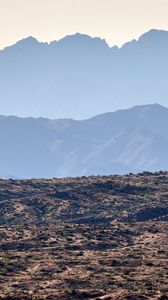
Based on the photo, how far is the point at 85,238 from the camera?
8700 cm

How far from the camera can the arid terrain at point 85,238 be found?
200 ft

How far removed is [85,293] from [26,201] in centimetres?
6149

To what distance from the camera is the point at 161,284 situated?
61.1 meters

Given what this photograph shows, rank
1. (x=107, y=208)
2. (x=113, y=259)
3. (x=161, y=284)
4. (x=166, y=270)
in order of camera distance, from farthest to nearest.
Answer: (x=107, y=208) < (x=113, y=259) < (x=166, y=270) < (x=161, y=284)

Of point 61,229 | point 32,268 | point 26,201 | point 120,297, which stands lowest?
point 120,297

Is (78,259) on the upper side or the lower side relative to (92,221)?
lower

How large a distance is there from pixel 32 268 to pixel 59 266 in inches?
95.2

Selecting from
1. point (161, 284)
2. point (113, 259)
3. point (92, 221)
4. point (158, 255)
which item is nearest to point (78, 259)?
point (113, 259)

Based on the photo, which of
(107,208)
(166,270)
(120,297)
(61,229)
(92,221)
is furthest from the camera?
(107,208)

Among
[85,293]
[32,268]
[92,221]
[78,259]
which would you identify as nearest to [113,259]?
[78,259]

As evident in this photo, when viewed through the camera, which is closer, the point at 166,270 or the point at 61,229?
the point at 166,270

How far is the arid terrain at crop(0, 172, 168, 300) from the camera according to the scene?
60875 mm

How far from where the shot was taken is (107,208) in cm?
11544

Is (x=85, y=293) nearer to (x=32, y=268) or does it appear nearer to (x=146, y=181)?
(x=32, y=268)
